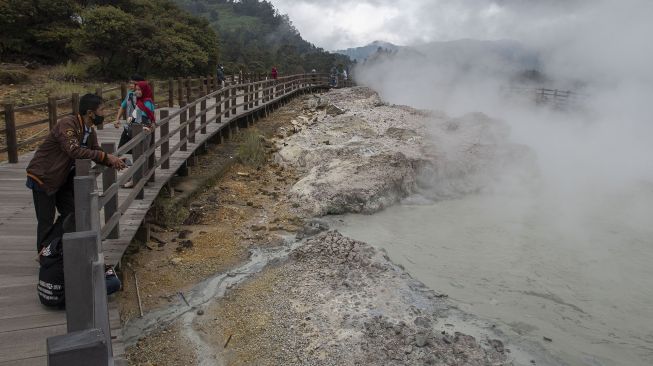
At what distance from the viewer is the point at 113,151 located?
14.3 ft

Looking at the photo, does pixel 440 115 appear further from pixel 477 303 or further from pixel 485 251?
pixel 477 303

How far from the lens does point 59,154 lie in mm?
3777

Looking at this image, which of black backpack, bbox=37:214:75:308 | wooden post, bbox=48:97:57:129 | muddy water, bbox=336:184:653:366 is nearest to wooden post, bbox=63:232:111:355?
black backpack, bbox=37:214:75:308

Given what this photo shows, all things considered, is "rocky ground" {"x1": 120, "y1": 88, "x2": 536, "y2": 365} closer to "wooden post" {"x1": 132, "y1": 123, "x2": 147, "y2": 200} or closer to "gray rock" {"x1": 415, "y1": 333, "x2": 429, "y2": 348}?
"gray rock" {"x1": 415, "y1": 333, "x2": 429, "y2": 348}

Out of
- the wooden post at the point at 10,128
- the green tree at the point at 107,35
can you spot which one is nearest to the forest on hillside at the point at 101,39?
the green tree at the point at 107,35

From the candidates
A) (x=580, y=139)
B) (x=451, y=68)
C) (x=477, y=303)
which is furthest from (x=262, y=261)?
(x=451, y=68)

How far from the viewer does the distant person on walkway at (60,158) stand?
145 inches

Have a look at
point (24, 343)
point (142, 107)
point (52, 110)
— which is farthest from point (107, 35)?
point (24, 343)

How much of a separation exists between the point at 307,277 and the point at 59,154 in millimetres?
2723

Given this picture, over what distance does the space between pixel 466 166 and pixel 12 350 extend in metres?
8.45

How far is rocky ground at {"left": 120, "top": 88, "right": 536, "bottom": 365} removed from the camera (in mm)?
4258

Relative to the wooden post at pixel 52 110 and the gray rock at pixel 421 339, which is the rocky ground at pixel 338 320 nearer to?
the gray rock at pixel 421 339

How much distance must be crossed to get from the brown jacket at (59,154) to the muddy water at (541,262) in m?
3.79

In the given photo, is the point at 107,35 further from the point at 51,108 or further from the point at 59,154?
the point at 59,154
